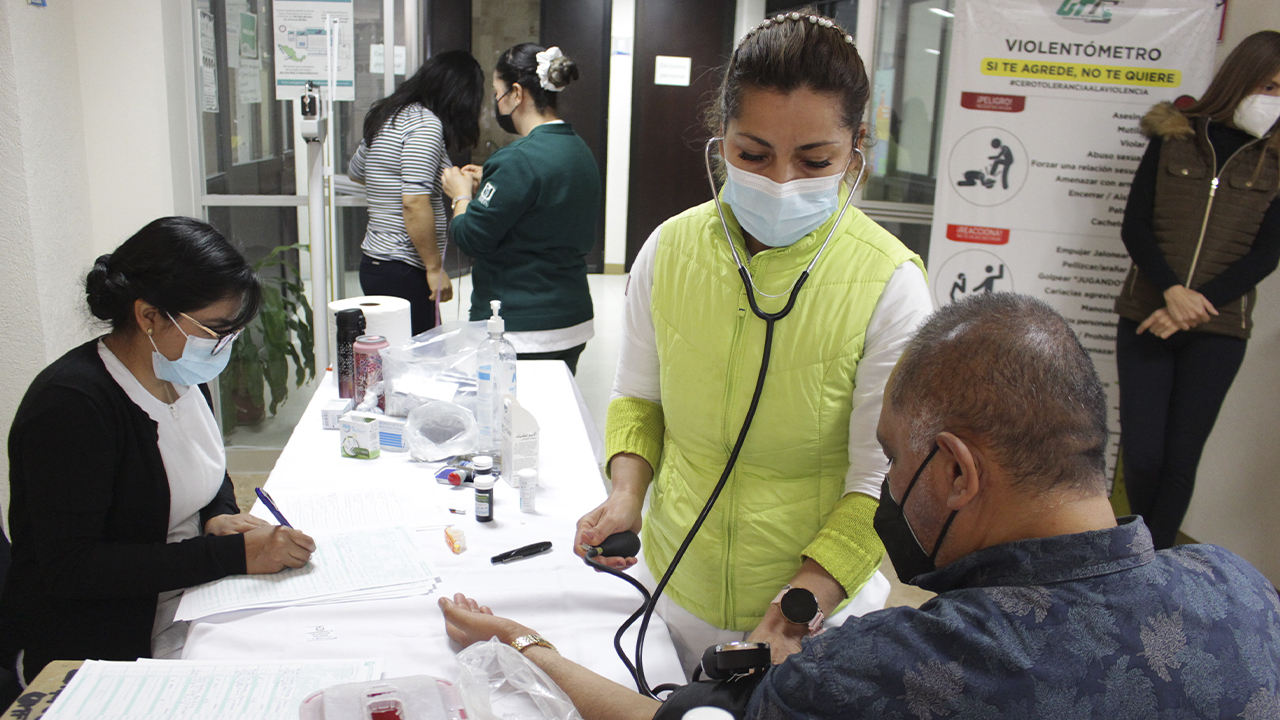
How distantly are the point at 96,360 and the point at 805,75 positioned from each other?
1194mm

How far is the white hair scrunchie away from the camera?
2729mm

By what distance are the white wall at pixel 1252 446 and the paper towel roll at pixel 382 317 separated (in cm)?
266

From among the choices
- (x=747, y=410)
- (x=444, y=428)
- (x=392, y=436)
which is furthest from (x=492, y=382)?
(x=747, y=410)

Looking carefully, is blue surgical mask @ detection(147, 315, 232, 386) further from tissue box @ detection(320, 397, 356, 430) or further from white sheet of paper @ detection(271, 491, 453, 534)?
tissue box @ detection(320, 397, 356, 430)

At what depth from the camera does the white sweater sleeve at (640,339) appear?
4.46 feet

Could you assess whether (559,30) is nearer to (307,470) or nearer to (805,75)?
(307,470)

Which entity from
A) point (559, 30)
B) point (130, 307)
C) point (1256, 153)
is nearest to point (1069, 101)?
point (1256, 153)

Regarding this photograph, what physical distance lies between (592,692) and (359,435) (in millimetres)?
986

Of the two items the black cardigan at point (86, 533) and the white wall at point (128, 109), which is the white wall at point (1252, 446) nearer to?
the black cardigan at point (86, 533)

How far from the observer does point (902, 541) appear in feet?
2.89

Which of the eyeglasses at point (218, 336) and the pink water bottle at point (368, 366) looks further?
the pink water bottle at point (368, 366)

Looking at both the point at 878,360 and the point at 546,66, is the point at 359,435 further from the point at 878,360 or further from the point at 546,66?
the point at 546,66

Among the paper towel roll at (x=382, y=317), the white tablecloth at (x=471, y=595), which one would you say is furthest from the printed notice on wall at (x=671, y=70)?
the white tablecloth at (x=471, y=595)

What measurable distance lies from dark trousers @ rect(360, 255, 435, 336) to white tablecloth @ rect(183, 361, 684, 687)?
57.7 inches
